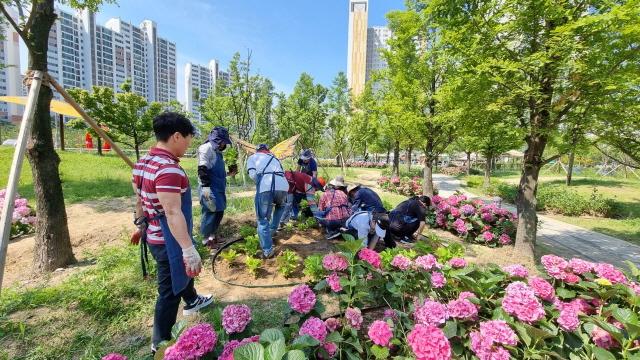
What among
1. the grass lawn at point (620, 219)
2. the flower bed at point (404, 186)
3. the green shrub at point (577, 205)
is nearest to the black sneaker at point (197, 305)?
the grass lawn at point (620, 219)

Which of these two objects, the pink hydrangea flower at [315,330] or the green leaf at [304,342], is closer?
the green leaf at [304,342]

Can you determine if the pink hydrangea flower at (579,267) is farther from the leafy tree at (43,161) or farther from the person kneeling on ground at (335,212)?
the leafy tree at (43,161)

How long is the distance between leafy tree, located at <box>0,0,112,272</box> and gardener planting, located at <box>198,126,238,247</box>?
6.12 feet

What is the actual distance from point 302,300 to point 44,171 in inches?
165

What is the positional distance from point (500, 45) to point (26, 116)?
5831 mm

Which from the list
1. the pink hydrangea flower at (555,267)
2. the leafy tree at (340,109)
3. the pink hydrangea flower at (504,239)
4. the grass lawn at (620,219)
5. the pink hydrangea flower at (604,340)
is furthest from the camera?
the leafy tree at (340,109)

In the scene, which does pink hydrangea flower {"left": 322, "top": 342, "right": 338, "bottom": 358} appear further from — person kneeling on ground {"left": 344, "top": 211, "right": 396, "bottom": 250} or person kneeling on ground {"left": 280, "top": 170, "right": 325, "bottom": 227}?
person kneeling on ground {"left": 280, "top": 170, "right": 325, "bottom": 227}

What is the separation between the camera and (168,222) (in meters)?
1.96

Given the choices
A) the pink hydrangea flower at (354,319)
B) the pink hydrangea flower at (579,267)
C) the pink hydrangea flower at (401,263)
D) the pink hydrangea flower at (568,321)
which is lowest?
the pink hydrangea flower at (354,319)

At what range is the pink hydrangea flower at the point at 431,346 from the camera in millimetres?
1387

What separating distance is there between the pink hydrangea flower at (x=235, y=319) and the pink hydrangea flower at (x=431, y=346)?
3.04 feet

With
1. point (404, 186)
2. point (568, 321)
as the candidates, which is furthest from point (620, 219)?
point (568, 321)

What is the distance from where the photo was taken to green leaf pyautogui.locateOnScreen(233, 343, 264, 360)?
112 cm

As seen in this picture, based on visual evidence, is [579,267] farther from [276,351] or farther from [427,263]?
[276,351]
